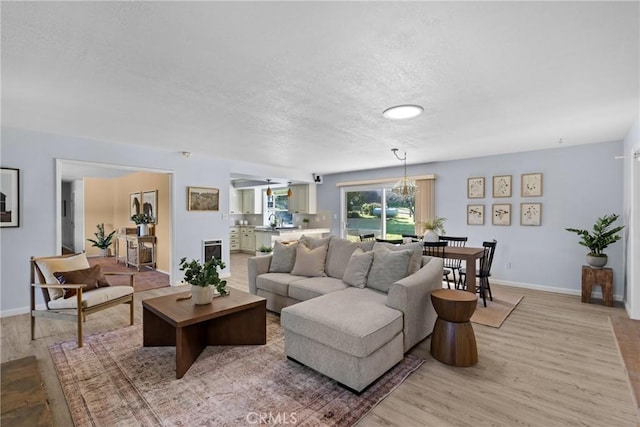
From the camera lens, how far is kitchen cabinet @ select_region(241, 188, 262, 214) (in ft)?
32.4

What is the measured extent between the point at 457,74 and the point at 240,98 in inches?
73.2

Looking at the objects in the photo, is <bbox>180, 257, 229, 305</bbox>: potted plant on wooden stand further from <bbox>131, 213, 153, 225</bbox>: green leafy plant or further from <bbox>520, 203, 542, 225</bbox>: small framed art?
<bbox>520, 203, 542, 225</bbox>: small framed art

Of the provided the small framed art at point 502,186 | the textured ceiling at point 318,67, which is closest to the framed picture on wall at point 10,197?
the textured ceiling at point 318,67

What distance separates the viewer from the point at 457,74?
2.24m

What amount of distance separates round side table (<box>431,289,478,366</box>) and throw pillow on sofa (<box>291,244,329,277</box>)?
4.93ft

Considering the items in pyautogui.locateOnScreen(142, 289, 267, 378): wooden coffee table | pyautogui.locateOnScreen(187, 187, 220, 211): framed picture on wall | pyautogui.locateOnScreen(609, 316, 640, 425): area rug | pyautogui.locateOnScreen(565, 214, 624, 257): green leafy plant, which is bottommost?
pyautogui.locateOnScreen(609, 316, 640, 425): area rug

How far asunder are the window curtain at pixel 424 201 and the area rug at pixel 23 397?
584 centimetres

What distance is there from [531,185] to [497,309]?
7.88 ft

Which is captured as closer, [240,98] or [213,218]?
[240,98]

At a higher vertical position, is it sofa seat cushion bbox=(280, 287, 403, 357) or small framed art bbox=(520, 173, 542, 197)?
small framed art bbox=(520, 173, 542, 197)

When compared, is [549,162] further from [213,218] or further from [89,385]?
[89,385]

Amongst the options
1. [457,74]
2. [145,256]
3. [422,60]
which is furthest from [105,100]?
[145,256]

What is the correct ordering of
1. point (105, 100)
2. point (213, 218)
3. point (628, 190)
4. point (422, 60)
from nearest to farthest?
point (422, 60) → point (105, 100) → point (628, 190) → point (213, 218)
